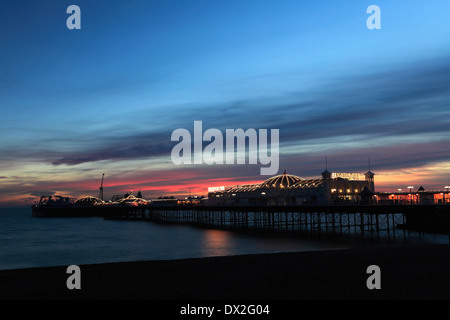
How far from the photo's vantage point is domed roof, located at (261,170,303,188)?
97688mm

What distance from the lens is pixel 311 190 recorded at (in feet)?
274

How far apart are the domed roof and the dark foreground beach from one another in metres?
75.3

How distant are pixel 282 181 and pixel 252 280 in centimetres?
8413

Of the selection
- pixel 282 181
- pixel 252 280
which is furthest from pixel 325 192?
pixel 252 280

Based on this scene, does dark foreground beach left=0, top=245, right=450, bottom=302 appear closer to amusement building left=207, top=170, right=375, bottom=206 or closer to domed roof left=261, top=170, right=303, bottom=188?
amusement building left=207, top=170, right=375, bottom=206

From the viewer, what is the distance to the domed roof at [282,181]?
3846 inches

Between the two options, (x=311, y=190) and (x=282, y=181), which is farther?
(x=282, y=181)

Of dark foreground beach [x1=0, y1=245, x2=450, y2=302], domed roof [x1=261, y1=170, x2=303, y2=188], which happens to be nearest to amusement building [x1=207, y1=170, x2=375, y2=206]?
domed roof [x1=261, y1=170, x2=303, y2=188]

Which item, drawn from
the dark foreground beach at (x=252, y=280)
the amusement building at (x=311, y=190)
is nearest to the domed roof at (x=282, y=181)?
the amusement building at (x=311, y=190)

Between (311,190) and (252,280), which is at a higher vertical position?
(311,190)

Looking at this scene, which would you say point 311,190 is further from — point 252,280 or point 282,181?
point 252,280

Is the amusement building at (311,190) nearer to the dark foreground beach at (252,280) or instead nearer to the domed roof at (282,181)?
the domed roof at (282,181)

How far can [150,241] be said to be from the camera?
56.0m
